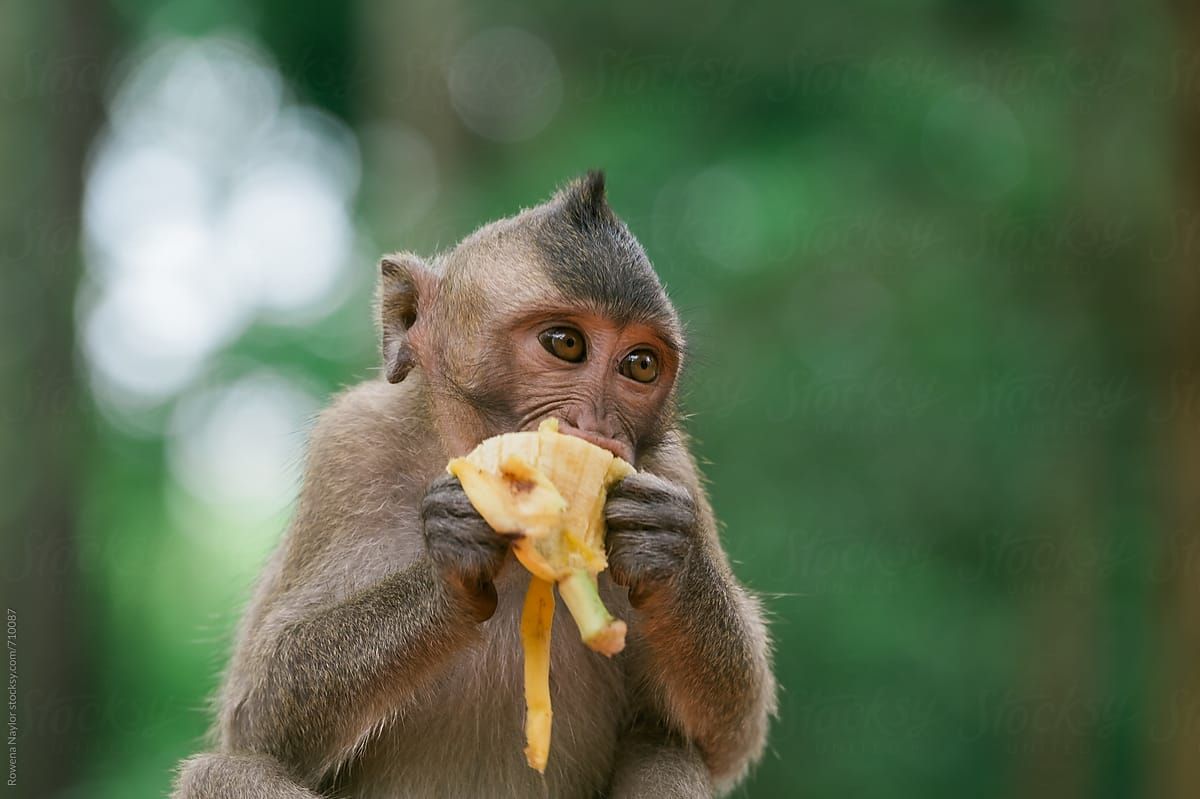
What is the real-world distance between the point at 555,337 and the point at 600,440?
68cm

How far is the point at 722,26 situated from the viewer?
1488 centimetres

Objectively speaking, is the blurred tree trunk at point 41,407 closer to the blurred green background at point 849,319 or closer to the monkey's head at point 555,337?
the blurred green background at point 849,319

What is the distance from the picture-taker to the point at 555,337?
5.52m

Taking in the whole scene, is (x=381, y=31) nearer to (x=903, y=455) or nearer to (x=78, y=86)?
(x=78, y=86)

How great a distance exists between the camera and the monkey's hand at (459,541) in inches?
184

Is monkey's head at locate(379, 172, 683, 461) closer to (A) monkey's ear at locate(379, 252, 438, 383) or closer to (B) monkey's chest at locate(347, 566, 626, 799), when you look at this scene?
(A) monkey's ear at locate(379, 252, 438, 383)

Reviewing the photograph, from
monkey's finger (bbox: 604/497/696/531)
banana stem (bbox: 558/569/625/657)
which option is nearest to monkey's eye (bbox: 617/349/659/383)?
monkey's finger (bbox: 604/497/696/531)

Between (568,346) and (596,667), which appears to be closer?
(568,346)

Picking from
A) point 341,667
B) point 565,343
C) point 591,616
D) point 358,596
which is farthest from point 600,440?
point 341,667

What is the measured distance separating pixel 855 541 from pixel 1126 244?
4.27 meters

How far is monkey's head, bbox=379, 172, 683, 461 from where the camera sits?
5387 mm

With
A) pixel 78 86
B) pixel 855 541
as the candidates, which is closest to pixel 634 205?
pixel 855 541

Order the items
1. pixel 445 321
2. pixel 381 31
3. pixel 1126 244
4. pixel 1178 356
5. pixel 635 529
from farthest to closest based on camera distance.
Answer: pixel 381 31 < pixel 1126 244 < pixel 1178 356 < pixel 445 321 < pixel 635 529

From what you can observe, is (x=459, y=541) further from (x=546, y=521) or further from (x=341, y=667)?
(x=341, y=667)
